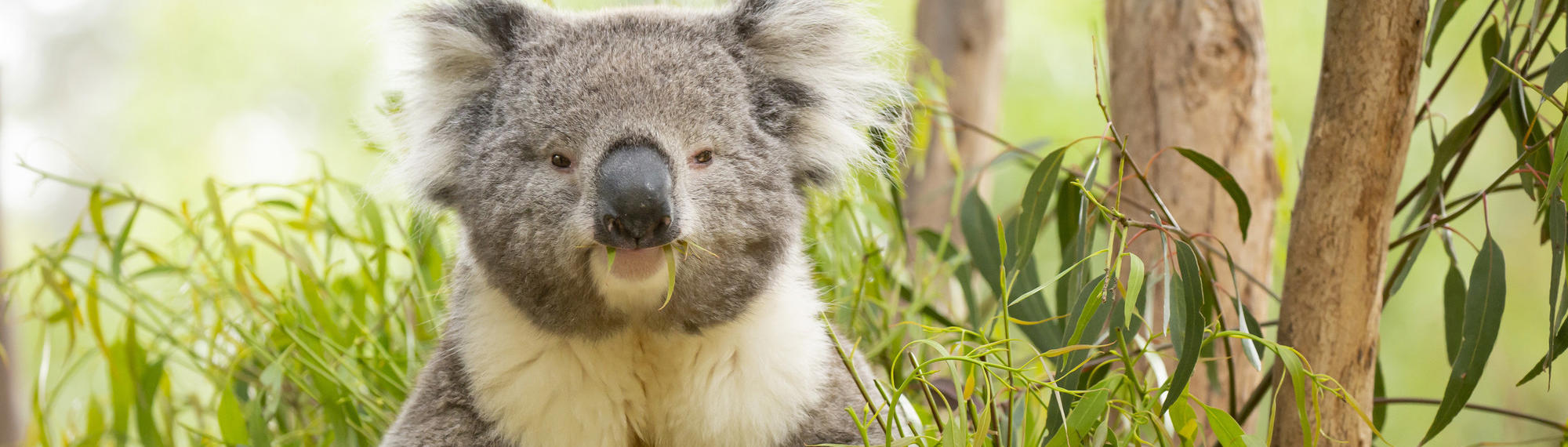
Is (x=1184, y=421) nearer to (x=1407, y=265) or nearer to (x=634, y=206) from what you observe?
(x=1407, y=265)

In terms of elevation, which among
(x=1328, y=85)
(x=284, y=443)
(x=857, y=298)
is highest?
(x=1328, y=85)

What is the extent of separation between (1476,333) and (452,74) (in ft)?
4.83

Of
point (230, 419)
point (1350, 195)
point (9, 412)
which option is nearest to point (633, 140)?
point (1350, 195)

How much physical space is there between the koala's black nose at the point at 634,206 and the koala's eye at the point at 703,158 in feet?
0.43

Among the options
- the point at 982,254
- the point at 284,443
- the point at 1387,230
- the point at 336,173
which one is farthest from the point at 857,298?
the point at 336,173

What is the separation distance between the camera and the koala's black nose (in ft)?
4.39

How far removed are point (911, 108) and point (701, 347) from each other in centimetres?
79

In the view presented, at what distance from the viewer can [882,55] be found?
189 centimetres

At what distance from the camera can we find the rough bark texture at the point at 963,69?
11.3 feet

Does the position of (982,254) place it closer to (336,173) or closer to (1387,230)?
(1387,230)

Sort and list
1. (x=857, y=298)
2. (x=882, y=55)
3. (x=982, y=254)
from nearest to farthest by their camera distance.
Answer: (x=882, y=55) < (x=982, y=254) < (x=857, y=298)

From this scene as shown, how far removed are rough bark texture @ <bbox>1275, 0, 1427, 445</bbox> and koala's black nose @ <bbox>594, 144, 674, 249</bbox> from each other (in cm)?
89

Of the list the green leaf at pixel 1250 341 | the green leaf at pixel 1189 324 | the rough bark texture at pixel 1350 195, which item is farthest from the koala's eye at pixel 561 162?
the rough bark texture at pixel 1350 195

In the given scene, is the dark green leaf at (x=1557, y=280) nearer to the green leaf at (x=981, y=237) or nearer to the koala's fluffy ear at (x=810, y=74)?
the green leaf at (x=981, y=237)
